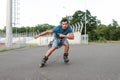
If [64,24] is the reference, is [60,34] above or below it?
below

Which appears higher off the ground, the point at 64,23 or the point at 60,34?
the point at 64,23

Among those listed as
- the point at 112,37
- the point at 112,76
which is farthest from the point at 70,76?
the point at 112,37

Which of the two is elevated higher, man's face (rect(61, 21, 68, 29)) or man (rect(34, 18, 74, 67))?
man's face (rect(61, 21, 68, 29))

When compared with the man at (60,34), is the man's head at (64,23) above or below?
above

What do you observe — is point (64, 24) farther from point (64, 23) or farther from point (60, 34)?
point (60, 34)

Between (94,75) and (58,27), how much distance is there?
95.1 inches

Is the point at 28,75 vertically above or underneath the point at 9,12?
underneath

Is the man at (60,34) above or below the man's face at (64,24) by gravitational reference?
below

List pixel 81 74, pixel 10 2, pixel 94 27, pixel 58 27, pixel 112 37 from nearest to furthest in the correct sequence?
1. pixel 81 74
2. pixel 58 27
3. pixel 10 2
4. pixel 112 37
5. pixel 94 27

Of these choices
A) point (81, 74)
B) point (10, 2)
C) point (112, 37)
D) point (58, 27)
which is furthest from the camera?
point (112, 37)

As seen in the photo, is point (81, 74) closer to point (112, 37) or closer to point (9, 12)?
point (9, 12)

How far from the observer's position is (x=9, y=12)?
3091 cm

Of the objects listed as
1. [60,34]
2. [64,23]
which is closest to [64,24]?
[64,23]

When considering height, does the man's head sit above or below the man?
above
